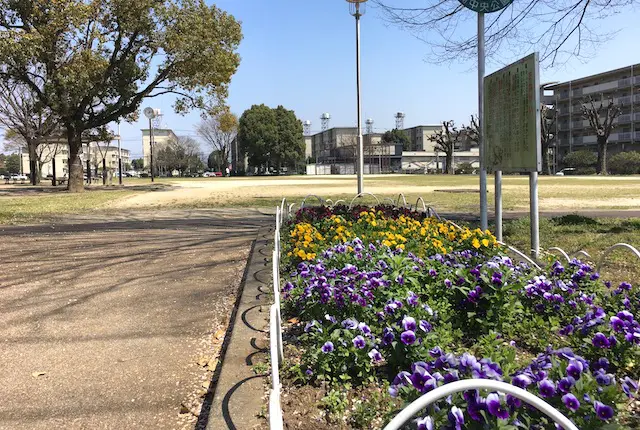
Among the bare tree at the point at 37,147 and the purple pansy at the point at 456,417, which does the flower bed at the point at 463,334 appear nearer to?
the purple pansy at the point at 456,417

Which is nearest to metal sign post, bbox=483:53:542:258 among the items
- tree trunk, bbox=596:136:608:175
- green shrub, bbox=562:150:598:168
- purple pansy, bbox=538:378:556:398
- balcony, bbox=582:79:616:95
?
purple pansy, bbox=538:378:556:398

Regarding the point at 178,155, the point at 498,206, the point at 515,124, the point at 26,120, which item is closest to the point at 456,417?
the point at 515,124

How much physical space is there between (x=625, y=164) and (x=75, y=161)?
5870 centimetres

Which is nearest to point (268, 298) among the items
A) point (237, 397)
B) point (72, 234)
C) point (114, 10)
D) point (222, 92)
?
point (237, 397)

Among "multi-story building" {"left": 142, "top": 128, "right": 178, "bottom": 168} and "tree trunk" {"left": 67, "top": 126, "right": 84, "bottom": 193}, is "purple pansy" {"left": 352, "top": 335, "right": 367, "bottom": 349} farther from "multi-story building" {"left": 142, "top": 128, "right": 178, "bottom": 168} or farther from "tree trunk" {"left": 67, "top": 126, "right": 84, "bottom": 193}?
"multi-story building" {"left": 142, "top": 128, "right": 178, "bottom": 168}

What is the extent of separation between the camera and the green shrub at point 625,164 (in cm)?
5866

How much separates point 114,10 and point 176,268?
64.8 ft

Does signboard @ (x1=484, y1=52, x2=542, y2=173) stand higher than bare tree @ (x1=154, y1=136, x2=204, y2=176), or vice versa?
bare tree @ (x1=154, y1=136, x2=204, y2=176)

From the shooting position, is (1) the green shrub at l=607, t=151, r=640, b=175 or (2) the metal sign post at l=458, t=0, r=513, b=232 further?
(1) the green shrub at l=607, t=151, r=640, b=175

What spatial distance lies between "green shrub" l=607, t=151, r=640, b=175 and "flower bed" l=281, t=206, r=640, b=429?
2531 inches

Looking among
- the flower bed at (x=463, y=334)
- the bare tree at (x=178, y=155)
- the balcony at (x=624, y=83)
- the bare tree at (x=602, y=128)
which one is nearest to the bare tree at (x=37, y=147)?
the bare tree at (x=178, y=155)

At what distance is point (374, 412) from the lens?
8.16 ft

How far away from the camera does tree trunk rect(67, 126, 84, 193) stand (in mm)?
25172

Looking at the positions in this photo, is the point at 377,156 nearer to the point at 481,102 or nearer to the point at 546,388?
the point at 481,102
